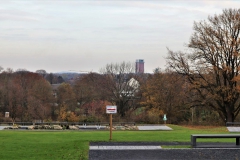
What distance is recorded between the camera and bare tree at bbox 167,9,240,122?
3991 centimetres

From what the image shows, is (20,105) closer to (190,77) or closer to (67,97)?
(67,97)

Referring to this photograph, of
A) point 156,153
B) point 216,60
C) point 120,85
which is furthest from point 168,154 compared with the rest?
point 120,85

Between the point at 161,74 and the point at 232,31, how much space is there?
550 inches

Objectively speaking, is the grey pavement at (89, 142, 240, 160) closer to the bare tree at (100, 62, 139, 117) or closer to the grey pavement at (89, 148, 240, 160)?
the grey pavement at (89, 148, 240, 160)

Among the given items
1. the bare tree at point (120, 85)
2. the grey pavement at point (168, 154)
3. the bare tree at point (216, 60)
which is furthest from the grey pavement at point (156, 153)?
the bare tree at point (120, 85)

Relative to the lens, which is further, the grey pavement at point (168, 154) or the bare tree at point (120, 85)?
the bare tree at point (120, 85)

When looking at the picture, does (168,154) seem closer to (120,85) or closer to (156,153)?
(156,153)

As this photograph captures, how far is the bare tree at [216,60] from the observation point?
39906mm

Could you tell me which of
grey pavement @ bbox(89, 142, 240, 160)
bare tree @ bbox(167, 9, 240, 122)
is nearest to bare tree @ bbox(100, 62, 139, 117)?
bare tree @ bbox(167, 9, 240, 122)

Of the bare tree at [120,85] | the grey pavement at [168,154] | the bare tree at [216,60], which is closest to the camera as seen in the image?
→ the grey pavement at [168,154]

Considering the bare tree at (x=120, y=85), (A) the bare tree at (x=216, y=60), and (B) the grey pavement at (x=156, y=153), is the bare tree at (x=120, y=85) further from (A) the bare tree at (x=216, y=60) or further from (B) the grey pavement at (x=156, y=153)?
(B) the grey pavement at (x=156, y=153)

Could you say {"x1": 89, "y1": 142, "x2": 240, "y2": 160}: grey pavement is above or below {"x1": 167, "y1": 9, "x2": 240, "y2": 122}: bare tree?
below

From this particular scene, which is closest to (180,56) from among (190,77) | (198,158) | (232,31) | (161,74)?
(190,77)

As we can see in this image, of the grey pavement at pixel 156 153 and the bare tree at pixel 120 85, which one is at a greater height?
the bare tree at pixel 120 85
